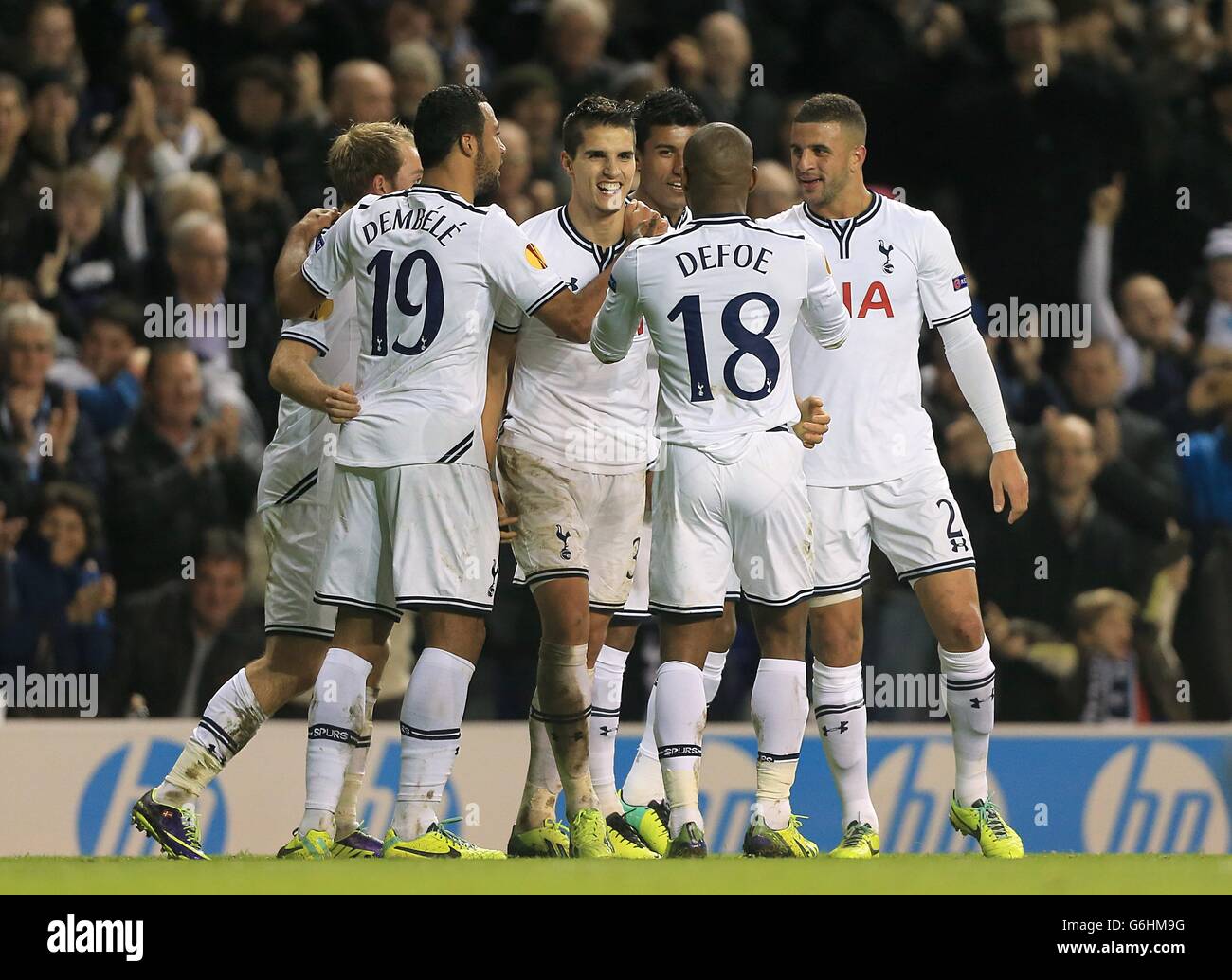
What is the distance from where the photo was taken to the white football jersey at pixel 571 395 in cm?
683

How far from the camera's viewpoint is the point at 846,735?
679 cm

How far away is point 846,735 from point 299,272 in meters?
2.34

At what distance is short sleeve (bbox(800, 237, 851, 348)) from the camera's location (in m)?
6.36

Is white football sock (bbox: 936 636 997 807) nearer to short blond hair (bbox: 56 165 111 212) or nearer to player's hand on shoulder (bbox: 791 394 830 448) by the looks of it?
player's hand on shoulder (bbox: 791 394 830 448)

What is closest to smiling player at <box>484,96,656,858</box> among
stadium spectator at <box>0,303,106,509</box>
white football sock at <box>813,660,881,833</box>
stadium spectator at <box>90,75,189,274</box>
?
white football sock at <box>813,660,881,833</box>

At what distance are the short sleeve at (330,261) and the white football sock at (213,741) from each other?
4.33 ft

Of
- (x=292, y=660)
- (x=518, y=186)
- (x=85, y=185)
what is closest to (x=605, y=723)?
(x=292, y=660)

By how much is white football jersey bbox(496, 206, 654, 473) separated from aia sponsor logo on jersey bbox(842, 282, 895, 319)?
70 centimetres

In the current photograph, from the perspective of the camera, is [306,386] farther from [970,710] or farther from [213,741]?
[970,710]

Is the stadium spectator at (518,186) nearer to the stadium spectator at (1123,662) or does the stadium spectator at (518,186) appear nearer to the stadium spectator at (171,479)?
the stadium spectator at (171,479)

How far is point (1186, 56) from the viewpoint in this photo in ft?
38.7

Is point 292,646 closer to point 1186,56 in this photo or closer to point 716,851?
point 716,851

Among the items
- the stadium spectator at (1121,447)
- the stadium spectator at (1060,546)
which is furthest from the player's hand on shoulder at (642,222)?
the stadium spectator at (1121,447)
